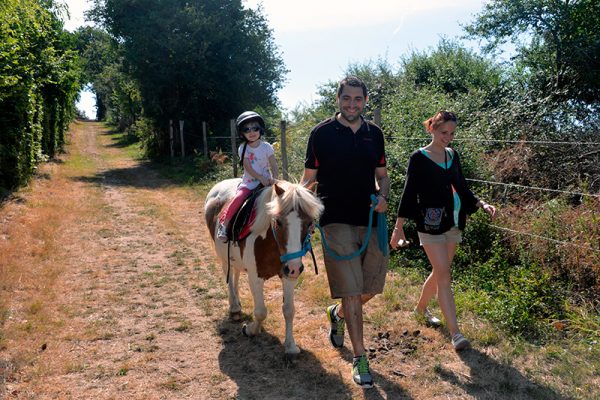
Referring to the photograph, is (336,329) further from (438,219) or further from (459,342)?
(438,219)

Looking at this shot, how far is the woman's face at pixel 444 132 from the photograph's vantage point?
3941mm

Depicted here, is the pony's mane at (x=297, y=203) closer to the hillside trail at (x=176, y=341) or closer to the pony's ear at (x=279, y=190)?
the pony's ear at (x=279, y=190)

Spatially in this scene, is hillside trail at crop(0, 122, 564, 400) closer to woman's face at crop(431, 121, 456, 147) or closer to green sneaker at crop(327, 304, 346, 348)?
green sneaker at crop(327, 304, 346, 348)

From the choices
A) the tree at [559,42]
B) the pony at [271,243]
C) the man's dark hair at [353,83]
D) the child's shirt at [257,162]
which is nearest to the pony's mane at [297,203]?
the pony at [271,243]

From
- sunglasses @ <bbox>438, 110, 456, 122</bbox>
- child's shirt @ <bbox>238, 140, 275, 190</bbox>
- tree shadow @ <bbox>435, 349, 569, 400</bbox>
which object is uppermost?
sunglasses @ <bbox>438, 110, 456, 122</bbox>

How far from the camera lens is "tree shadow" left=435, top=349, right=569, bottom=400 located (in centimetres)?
346

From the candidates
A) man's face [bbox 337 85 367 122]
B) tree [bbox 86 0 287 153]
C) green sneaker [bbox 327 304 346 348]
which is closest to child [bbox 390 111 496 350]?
man's face [bbox 337 85 367 122]

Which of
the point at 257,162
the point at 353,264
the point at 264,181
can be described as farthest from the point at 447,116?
the point at 257,162

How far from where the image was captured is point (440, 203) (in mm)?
4035

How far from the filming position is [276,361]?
4.15 meters

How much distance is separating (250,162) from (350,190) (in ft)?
4.74

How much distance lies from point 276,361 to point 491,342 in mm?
1897

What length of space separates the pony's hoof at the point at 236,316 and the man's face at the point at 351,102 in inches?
102

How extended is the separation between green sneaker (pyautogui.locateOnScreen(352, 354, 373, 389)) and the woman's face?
1.84 meters
